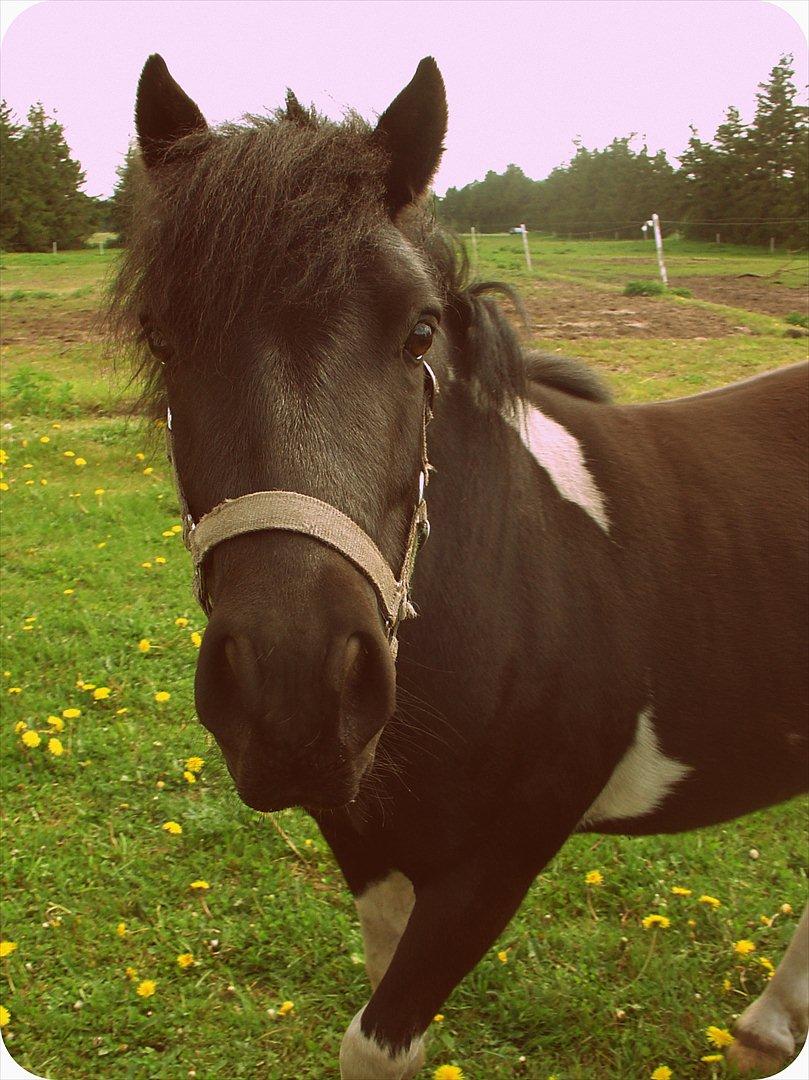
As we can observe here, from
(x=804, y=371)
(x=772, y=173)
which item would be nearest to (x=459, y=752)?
(x=804, y=371)

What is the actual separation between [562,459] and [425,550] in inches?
21.4

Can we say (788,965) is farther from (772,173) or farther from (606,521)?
(772,173)

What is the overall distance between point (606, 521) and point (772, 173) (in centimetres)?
1806

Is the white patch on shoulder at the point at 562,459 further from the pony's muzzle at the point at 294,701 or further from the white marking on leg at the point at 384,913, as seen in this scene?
the white marking on leg at the point at 384,913

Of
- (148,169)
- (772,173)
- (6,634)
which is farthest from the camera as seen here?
(772,173)

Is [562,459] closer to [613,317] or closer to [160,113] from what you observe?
[160,113]

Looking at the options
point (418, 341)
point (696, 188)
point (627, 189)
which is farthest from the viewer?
point (627, 189)

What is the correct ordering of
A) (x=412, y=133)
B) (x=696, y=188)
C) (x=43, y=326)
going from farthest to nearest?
(x=696, y=188), (x=43, y=326), (x=412, y=133)

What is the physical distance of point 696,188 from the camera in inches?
776

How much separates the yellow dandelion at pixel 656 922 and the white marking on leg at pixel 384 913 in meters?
1.00

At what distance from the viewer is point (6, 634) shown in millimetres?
4758

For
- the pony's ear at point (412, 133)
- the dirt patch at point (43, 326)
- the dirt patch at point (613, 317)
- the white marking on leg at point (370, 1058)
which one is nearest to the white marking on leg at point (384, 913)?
the white marking on leg at point (370, 1058)

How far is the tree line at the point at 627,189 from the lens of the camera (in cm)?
1166

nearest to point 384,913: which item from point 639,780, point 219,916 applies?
point 639,780
